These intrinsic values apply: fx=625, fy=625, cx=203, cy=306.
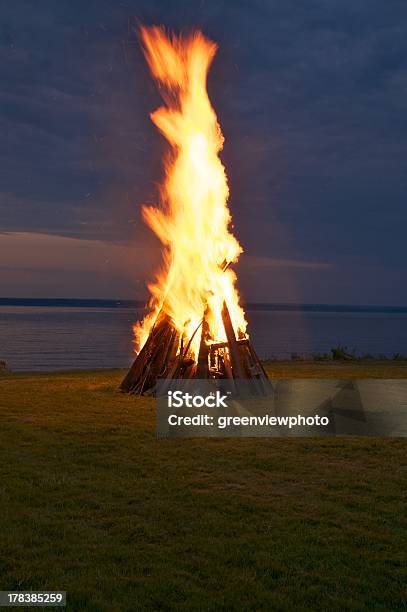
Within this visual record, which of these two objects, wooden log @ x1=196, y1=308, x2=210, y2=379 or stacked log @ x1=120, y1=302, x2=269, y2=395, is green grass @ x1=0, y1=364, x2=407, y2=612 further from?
stacked log @ x1=120, y1=302, x2=269, y2=395

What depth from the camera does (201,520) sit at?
6.14 metres

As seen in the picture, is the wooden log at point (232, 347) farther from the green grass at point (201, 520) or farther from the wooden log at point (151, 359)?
the green grass at point (201, 520)

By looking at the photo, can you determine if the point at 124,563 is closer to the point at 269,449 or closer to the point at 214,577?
the point at 214,577

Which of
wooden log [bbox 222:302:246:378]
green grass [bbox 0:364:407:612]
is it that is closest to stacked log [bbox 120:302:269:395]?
wooden log [bbox 222:302:246:378]

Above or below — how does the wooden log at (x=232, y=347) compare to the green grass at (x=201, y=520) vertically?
above

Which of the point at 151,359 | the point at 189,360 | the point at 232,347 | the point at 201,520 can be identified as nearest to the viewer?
the point at 201,520

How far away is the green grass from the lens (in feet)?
15.5

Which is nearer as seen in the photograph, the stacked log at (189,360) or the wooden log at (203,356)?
the wooden log at (203,356)

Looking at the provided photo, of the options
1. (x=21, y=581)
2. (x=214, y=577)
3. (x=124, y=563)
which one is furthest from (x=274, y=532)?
(x=21, y=581)

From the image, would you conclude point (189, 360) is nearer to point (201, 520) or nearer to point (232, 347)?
point (232, 347)

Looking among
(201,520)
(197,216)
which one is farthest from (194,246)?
(201,520)

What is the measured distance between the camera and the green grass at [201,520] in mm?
4723

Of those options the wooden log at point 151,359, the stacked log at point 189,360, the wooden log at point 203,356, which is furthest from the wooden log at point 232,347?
the wooden log at point 151,359

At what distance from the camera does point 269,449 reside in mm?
9344
